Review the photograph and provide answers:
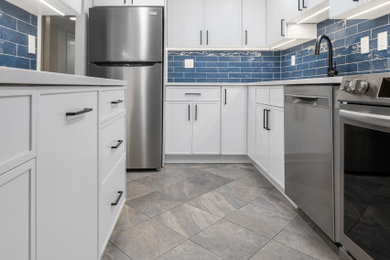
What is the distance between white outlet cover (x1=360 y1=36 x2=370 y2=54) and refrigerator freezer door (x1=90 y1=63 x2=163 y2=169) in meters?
1.76

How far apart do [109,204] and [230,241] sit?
0.67 meters

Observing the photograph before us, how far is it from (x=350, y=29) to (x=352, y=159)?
4.62 ft

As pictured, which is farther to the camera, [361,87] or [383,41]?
[383,41]

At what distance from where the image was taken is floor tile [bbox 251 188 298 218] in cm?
189

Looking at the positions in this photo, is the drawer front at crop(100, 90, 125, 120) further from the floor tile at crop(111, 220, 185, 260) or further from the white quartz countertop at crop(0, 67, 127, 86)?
the floor tile at crop(111, 220, 185, 260)

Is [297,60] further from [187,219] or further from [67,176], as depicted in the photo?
[67,176]

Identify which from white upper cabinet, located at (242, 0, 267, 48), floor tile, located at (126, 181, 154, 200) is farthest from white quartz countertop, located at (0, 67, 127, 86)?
white upper cabinet, located at (242, 0, 267, 48)

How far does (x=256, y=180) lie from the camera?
8.48 feet

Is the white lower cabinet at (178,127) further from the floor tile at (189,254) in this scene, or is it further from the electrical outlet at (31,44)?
the floor tile at (189,254)

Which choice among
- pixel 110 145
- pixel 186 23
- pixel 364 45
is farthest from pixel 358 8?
pixel 186 23

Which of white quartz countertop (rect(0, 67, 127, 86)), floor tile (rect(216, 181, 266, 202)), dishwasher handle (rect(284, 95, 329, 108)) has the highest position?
dishwasher handle (rect(284, 95, 329, 108))

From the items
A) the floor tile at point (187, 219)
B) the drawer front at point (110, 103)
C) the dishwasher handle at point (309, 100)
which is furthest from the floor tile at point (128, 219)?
the dishwasher handle at point (309, 100)

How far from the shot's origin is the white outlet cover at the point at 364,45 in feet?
6.38

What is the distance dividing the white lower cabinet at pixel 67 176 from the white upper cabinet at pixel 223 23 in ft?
8.52
